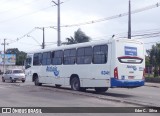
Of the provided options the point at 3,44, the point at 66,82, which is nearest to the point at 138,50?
the point at 66,82

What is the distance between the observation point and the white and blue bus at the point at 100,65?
19.7 meters

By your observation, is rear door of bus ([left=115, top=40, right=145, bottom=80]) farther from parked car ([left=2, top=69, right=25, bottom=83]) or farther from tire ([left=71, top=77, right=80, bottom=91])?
parked car ([left=2, top=69, right=25, bottom=83])

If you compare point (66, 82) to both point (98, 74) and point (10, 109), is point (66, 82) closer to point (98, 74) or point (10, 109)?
point (98, 74)

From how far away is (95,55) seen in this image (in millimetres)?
21047

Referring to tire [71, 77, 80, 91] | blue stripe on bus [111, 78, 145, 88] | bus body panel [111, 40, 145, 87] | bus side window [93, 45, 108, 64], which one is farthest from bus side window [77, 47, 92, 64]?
blue stripe on bus [111, 78, 145, 88]

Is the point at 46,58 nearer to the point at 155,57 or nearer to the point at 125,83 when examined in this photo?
the point at 125,83

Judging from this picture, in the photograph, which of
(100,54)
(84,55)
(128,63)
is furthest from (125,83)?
(84,55)

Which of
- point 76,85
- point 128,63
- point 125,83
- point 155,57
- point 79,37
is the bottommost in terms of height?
point 76,85

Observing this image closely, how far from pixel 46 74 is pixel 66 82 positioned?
10.6 ft

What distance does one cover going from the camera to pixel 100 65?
20.4 m

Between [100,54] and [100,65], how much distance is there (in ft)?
2.11

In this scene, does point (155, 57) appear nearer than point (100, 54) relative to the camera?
No

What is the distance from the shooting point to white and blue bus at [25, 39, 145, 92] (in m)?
19.7

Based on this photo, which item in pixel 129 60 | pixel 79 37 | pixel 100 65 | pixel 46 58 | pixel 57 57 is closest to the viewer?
pixel 129 60
